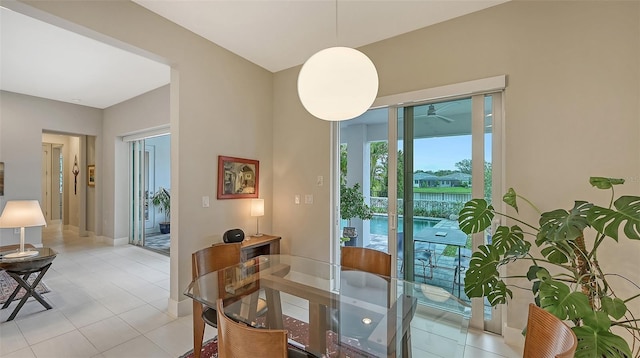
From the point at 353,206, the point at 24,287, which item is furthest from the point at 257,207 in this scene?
the point at 24,287

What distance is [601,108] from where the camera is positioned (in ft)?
6.52

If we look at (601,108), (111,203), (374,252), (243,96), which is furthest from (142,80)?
(601,108)

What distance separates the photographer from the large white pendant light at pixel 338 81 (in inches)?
58.7

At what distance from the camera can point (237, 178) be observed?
131 inches

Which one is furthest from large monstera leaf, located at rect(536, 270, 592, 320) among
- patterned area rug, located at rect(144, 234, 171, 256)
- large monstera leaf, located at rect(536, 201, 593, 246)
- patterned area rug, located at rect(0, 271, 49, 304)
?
patterned area rug, located at rect(144, 234, 171, 256)

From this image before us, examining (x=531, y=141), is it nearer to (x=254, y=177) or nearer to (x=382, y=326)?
(x=382, y=326)

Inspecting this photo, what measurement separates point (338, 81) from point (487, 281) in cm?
167

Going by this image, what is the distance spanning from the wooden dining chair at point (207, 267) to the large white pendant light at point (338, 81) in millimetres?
1378

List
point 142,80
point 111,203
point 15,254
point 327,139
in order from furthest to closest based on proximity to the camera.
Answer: point 111,203, point 142,80, point 327,139, point 15,254

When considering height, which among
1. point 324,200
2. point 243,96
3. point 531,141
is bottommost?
point 324,200

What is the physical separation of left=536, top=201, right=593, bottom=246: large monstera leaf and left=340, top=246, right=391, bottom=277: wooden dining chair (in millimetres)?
1053

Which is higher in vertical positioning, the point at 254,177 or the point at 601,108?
the point at 601,108

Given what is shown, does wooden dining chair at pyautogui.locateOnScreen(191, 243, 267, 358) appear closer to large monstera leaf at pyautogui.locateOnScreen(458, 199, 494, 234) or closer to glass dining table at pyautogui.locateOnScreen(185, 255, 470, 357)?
glass dining table at pyautogui.locateOnScreen(185, 255, 470, 357)

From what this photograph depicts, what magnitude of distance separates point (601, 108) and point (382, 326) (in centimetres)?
223
